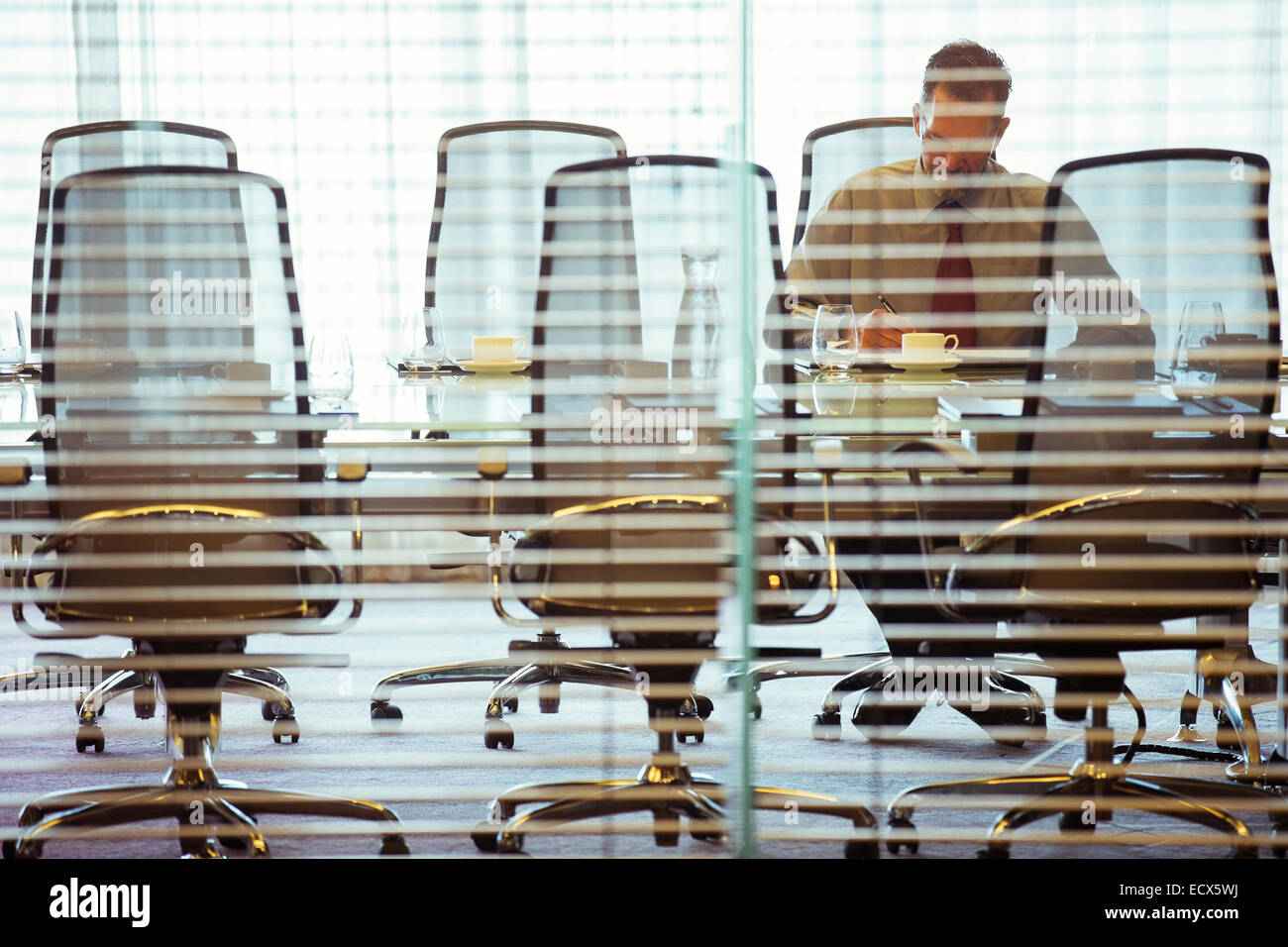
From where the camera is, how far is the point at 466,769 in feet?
9.65

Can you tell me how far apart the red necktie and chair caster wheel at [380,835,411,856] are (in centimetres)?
136

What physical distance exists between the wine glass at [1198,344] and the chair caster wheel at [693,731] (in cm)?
128

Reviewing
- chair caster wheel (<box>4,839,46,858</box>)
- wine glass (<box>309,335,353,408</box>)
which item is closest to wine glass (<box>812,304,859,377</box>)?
wine glass (<box>309,335,353,408</box>)

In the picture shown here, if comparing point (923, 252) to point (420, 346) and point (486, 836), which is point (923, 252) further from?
point (486, 836)

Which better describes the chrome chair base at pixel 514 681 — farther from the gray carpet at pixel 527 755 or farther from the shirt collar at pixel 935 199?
the shirt collar at pixel 935 199

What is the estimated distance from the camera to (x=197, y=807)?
2209mm

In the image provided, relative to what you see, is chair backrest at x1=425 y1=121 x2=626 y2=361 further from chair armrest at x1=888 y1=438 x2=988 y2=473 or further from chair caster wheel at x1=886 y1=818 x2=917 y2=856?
chair caster wheel at x1=886 y1=818 x2=917 y2=856

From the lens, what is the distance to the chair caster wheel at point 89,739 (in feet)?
9.65

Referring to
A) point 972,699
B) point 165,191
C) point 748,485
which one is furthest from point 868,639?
point 165,191

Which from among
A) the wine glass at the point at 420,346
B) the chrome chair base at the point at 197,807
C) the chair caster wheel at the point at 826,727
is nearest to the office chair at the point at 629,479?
the chrome chair base at the point at 197,807

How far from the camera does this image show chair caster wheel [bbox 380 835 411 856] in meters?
2.25

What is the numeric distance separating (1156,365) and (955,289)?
490 mm
